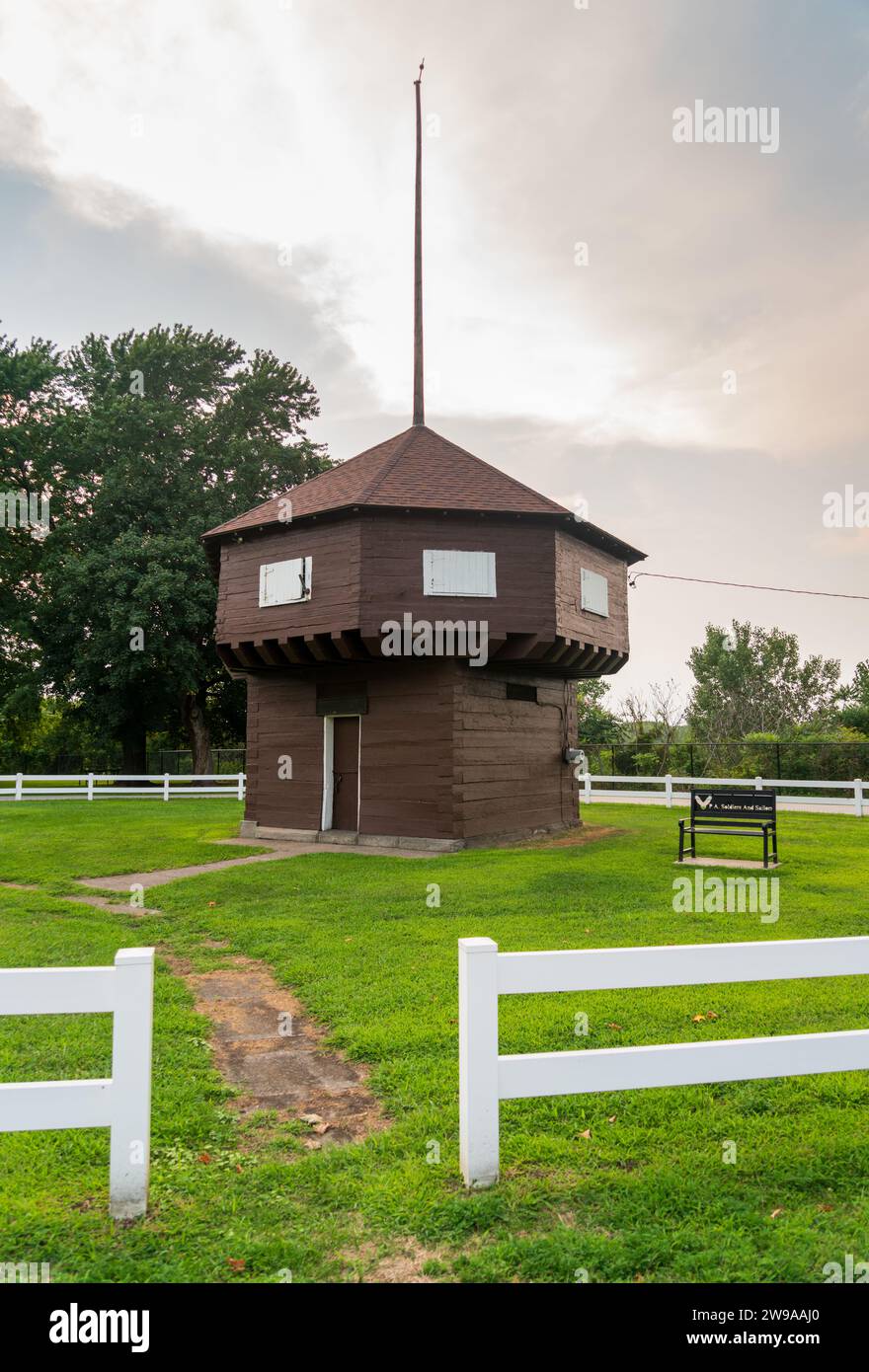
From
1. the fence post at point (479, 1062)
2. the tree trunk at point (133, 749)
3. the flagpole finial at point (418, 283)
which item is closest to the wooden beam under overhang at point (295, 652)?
the flagpole finial at point (418, 283)

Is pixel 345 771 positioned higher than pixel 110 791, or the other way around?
pixel 345 771

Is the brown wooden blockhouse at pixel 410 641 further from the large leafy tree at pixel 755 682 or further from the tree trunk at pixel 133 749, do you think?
the large leafy tree at pixel 755 682

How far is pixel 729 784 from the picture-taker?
21703mm

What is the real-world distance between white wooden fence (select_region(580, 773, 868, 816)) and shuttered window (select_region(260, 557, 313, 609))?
12.0 metres

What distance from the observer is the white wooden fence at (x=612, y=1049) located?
303cm

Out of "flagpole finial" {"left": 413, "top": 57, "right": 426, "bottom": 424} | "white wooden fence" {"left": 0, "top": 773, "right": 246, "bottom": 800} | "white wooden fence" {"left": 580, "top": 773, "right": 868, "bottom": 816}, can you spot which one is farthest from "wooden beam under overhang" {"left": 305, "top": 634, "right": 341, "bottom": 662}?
"white wooden fence" {"left": 0, "top": 773, "right": 246, "bottom": 800}

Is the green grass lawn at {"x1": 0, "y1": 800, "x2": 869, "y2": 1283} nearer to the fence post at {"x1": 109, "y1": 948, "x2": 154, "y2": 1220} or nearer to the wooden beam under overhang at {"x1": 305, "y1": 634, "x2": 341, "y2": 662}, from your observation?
the fence post at {"x1": 109, "y1": 948, "x2": 154, "y2": 1220}

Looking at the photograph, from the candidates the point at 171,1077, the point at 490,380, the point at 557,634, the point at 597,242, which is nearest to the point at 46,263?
the point at 490,380

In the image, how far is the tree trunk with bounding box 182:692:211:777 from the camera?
107 feet

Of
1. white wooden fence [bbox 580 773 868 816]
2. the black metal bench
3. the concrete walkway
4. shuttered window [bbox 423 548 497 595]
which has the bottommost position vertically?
the concrete walkway

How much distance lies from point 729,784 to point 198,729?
2224 centimetres

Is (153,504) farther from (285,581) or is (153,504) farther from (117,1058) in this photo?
(117,1058)

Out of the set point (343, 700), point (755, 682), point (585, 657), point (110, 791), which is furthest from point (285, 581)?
point (755, 682)

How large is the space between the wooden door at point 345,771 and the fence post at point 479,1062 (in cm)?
1350
